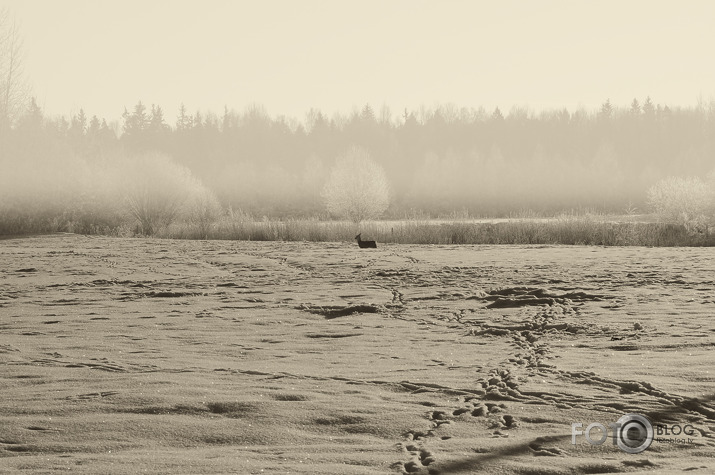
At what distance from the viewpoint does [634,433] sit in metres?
6.98

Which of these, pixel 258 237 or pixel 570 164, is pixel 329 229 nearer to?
pixel 258 237

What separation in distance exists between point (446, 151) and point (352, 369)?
10606cm

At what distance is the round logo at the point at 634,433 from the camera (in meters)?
6.62

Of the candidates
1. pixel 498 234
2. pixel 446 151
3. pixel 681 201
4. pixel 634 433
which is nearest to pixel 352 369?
pixel 634 433

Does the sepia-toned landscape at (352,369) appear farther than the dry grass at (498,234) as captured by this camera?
No

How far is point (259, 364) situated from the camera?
1013 centimetres

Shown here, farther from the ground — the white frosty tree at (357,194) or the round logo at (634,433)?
the white frosty tree at (357,194)

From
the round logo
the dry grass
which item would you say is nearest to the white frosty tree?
the dry grass

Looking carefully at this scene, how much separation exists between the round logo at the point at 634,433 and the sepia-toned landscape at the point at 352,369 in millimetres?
109

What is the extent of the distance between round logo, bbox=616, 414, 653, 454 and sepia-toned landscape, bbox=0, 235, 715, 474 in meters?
0.11

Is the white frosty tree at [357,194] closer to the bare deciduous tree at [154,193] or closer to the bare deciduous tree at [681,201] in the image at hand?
the bare deciduous tree at [154,193]

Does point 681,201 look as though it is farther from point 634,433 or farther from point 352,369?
point 634,433

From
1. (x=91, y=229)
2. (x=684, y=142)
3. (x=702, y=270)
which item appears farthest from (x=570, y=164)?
(x=702, y=270)

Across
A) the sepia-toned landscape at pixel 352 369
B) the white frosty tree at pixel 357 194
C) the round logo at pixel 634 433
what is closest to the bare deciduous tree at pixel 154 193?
the white frosty tree at pixel 357 194
